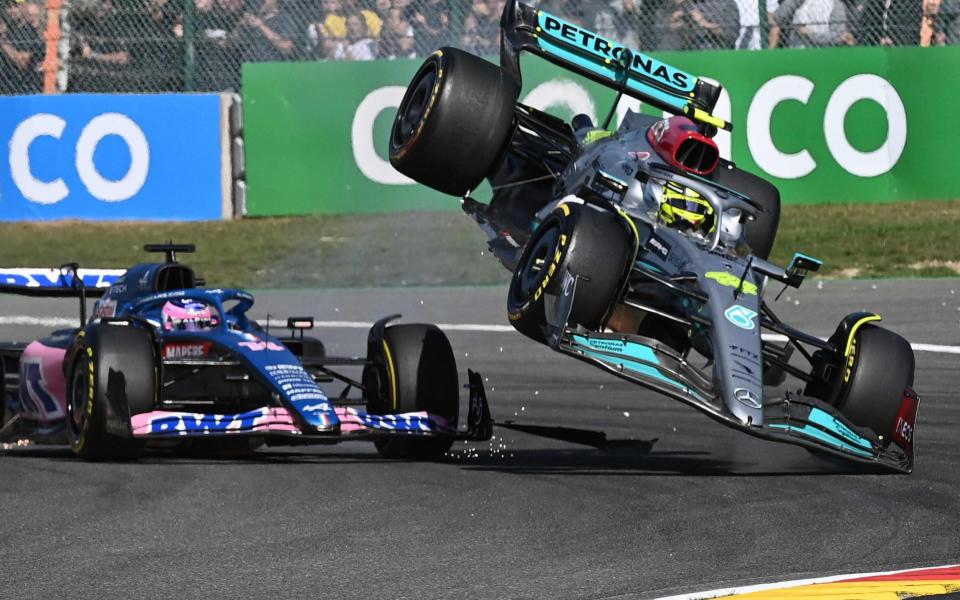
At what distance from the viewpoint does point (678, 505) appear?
6605 mm

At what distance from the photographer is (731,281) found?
751cm

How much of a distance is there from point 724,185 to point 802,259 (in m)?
1.18

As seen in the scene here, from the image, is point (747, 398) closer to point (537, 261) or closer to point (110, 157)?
point (537, 261)

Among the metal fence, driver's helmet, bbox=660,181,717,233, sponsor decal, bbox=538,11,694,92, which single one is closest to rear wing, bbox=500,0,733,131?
sponsor decal, bbox=538,11,694,92

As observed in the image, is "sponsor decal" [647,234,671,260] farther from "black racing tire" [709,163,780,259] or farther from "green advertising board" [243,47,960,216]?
"green advertising board" [243,47,960,216]

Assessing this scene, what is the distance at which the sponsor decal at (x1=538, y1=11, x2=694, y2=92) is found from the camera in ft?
29.6

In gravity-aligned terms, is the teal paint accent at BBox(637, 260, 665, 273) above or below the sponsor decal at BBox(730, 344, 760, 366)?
above

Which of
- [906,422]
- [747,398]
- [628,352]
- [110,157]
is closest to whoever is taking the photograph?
[747,398]

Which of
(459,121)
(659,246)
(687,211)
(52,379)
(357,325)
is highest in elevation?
(459,121)

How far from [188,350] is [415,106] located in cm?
178

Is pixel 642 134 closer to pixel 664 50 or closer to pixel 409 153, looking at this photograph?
pixel 409 153

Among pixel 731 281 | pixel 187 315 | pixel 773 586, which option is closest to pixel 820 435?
pixel 731 281

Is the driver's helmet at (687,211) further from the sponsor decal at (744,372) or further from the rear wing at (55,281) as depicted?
the rear wing at (55,281)

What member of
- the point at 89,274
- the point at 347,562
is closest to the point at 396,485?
the point at 347,562
